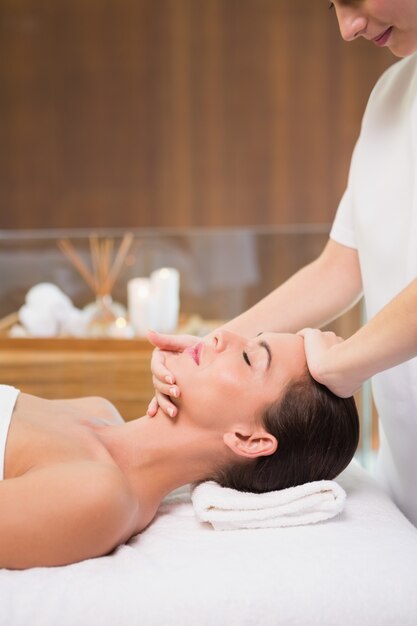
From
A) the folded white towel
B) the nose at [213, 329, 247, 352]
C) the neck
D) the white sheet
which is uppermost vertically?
the nose at [213, 329, 247, 352]

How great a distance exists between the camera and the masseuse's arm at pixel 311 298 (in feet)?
6.47

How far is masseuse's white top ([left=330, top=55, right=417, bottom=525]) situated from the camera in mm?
1773

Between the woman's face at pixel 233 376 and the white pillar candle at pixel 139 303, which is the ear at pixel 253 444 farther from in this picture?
the white pillar candle at pixel 139 303

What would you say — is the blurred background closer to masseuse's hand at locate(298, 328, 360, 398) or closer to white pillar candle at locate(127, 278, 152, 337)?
white pillar candle at locate(127, 278, 152, 337)

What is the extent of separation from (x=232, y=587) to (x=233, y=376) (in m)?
0.45

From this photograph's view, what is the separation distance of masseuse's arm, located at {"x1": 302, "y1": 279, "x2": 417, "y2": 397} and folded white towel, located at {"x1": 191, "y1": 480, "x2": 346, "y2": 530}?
7.3 inches

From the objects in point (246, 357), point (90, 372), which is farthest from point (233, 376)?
point (90, 372)

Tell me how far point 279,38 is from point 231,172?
31.5 inches

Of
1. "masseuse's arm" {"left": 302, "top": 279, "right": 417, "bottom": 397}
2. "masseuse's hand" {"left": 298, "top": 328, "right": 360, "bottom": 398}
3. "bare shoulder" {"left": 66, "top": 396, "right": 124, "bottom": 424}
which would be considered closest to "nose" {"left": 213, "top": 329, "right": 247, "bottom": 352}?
"masseuse's hand" {"left": 298, "top": 328, "right": 360, "bottom": 398}

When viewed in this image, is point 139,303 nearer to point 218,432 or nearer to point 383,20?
point 218,432

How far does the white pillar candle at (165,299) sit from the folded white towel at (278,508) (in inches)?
57.9

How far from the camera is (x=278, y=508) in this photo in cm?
162

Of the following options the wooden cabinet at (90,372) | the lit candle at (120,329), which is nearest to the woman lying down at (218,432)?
the wooden cabinet at (90,372)

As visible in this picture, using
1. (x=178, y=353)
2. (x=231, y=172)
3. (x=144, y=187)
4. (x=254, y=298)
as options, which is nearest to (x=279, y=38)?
(x=231, y=172)
